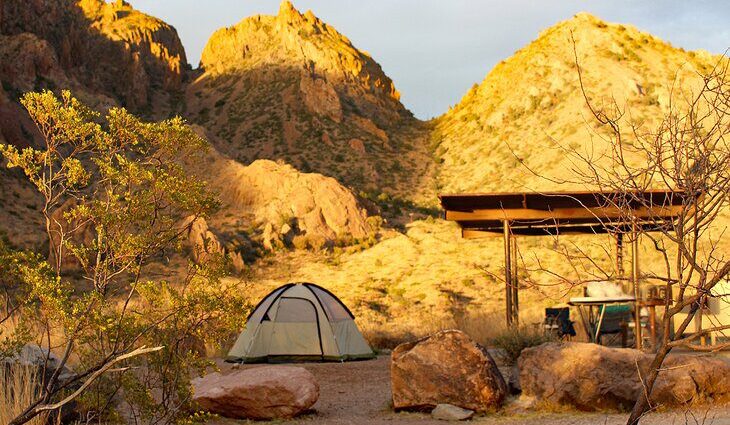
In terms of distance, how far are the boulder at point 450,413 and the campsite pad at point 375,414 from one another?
10 centimetres

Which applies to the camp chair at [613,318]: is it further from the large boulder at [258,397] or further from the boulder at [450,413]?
the large boulder at [258,397]

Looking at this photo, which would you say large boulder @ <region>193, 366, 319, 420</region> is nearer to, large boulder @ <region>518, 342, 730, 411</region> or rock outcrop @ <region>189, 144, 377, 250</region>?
large boulder @ <region>518, 342, 730, 411</region>

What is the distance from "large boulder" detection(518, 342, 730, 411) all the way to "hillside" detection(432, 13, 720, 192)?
29600 millimetres

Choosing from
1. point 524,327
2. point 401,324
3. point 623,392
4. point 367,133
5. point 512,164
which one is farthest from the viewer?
point 367,133

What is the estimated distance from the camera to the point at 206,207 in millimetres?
7820

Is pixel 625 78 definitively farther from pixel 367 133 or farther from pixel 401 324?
pixel 401 324

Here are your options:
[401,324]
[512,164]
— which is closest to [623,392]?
[401,324]

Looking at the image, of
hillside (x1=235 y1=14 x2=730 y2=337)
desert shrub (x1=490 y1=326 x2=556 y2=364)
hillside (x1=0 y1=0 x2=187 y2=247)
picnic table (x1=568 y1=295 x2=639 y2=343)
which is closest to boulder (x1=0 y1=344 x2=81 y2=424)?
desert shrub (x1=490 y1=326 x2=556 y2=364)

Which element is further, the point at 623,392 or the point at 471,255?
the point at 471,255

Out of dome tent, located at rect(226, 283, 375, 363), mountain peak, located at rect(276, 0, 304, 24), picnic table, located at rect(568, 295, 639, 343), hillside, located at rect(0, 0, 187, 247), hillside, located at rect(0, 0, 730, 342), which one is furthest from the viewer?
mountain peak, located at rect(276, 0, 304, 24)

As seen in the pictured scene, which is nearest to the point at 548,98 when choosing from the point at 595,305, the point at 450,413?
the point at 595,305

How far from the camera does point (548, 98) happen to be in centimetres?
4769

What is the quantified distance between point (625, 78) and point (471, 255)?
64.7ft

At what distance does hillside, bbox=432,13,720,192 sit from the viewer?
4303 cm
